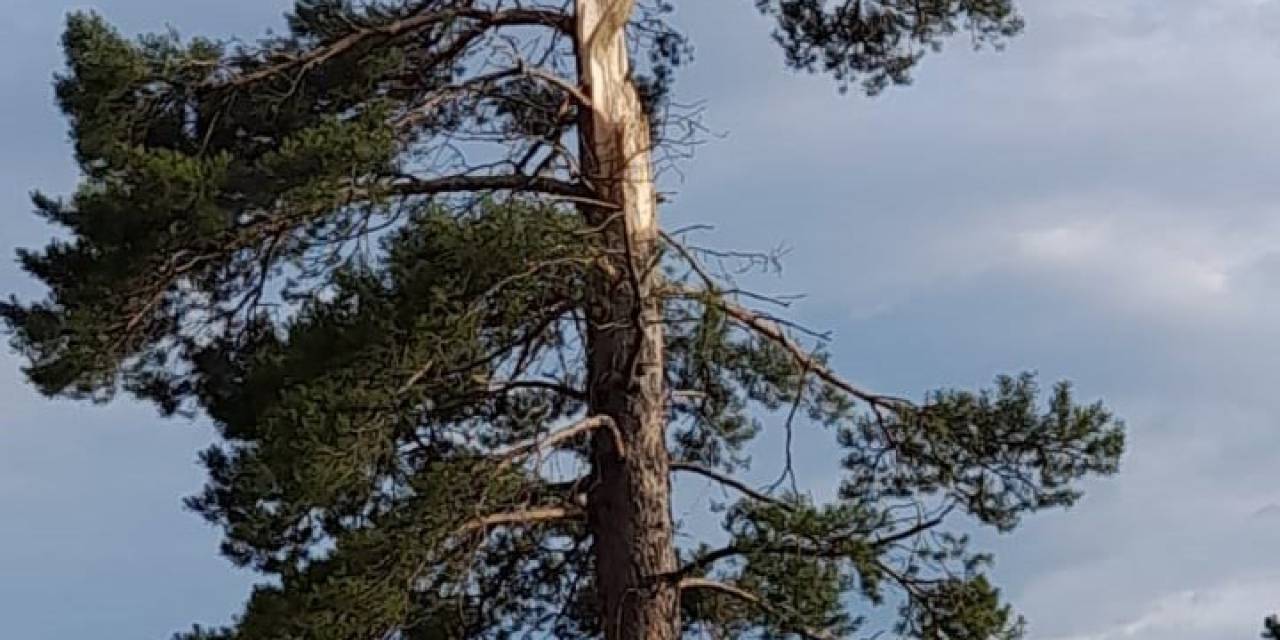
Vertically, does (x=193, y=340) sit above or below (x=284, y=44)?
below

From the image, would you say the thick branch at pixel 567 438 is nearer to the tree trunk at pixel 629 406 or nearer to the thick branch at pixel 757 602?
the tree trunk at pixel 629 406

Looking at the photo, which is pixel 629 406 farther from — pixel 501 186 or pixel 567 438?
pixel 501 186

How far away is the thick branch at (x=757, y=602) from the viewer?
867cm

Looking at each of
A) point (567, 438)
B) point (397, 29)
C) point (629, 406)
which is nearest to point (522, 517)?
point (567, 438)

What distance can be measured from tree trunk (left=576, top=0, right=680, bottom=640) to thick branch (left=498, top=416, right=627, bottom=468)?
0.14 ft

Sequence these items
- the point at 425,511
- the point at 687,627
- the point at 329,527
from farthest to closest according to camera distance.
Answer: the point at 687,627, the point at 329,527, the point at 425,511

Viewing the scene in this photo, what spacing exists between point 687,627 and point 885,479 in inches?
41.8

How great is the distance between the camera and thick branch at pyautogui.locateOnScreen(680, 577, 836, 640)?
28.5ft

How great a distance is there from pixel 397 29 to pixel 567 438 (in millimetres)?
2080

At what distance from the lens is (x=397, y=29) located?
9.56m

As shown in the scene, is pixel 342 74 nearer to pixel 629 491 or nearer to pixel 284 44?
pixel 284 44

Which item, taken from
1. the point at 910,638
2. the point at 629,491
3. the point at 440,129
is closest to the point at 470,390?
the point at 629,491

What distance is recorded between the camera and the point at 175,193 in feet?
27.0

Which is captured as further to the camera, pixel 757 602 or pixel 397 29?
pixel 397 29
